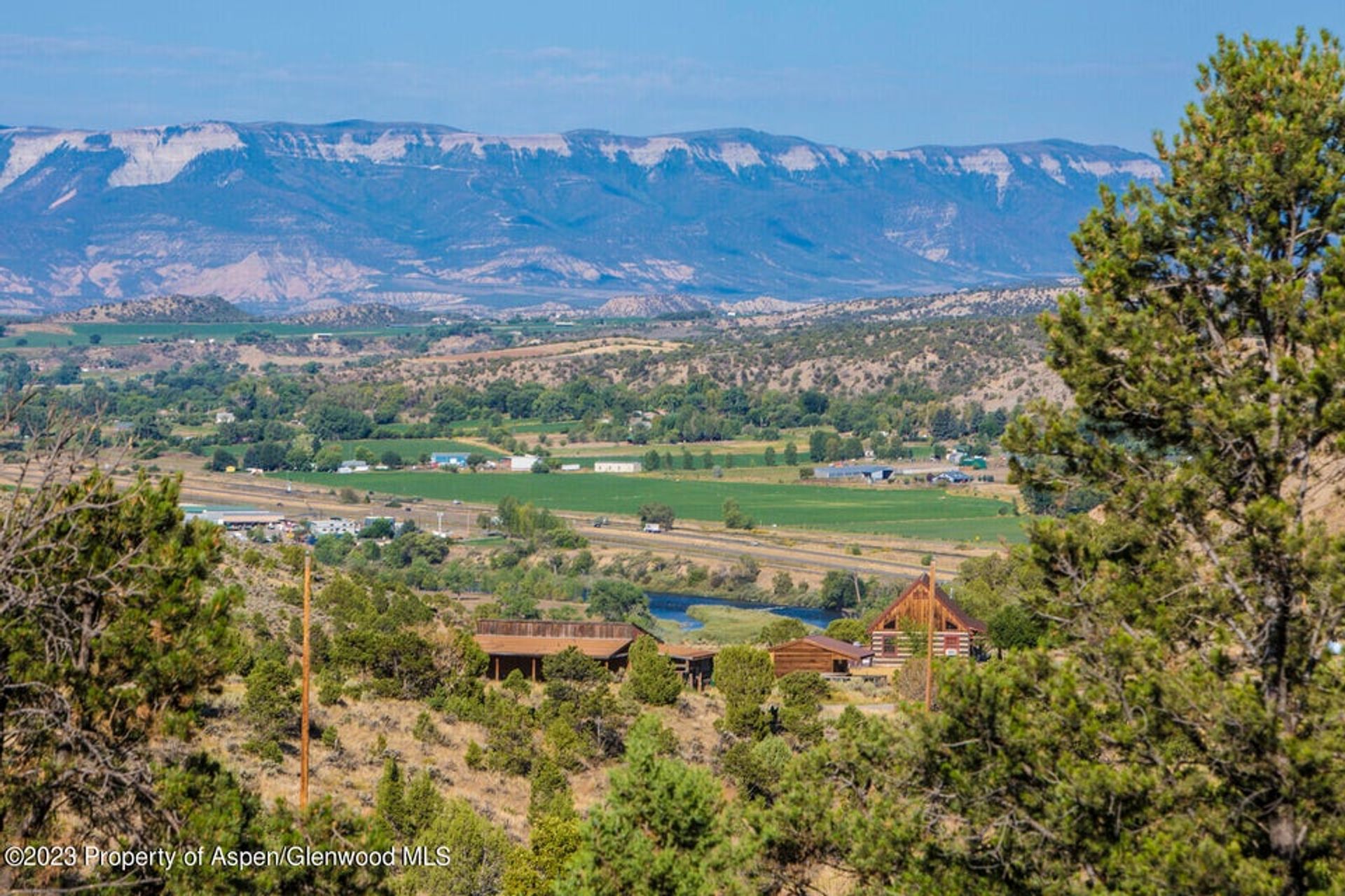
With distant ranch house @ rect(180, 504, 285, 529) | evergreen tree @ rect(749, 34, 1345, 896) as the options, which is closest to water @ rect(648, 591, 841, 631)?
distant ranch house @ rect(180, 504, 285, 529)

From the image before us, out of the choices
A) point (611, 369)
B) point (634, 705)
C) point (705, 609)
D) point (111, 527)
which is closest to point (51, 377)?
point (611, 369)

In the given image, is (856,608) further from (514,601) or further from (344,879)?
(344,879)

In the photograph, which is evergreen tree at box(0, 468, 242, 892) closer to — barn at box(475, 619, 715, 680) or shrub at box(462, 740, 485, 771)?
shrub at box(462, 740, 485, 771)

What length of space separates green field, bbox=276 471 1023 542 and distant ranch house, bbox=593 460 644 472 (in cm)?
370

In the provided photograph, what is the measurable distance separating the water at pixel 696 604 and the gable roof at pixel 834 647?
535 inches

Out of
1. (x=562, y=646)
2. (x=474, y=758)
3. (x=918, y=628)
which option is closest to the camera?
(x=474, y=758)

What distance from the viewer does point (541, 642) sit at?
4438 cm

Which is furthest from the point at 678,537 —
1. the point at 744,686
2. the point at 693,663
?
the point at 744,686

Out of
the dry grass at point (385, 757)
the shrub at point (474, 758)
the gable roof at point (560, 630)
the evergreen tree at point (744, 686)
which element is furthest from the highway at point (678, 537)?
the shrub at point (474, 758)

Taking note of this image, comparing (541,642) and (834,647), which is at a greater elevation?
(541,642)

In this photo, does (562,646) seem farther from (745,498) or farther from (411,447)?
(411,447)

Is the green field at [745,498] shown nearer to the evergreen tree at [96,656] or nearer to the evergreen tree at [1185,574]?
the evergreen tree at [1185,574]

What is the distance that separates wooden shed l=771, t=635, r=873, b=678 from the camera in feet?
153

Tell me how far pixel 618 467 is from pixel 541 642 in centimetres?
8469
